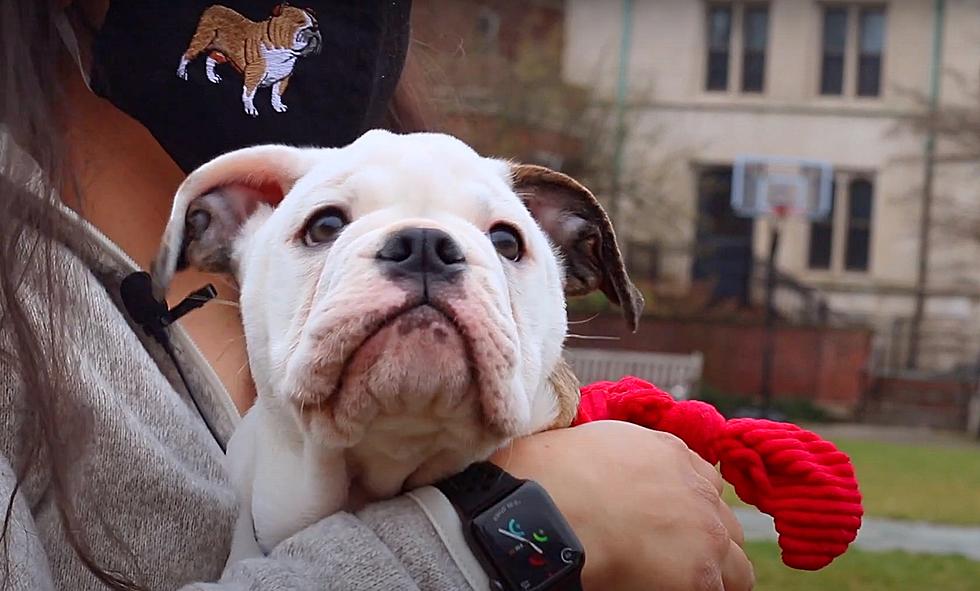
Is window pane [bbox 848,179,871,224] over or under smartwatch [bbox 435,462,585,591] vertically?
under

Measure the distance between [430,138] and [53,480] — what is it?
0.60 metres

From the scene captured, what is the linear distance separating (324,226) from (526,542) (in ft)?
1.41

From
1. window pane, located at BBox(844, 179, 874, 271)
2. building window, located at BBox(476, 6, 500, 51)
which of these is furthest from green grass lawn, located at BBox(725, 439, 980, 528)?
window pane, located at BBox(844, 179, 874, 271)

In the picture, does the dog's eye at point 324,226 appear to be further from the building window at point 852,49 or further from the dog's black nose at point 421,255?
the building window at point 852,49

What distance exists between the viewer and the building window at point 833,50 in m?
22.6

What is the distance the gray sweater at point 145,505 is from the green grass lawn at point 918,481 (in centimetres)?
441

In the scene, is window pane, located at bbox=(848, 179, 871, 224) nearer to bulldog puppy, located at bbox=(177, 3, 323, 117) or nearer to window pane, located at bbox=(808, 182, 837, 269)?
window pane, located at bbox=(808, 182, 837, 269)

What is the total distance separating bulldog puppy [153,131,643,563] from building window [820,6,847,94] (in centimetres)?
2207

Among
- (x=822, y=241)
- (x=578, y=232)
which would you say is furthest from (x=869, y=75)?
(x=578, y=232)

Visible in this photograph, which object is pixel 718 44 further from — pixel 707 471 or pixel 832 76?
pixel 707 471

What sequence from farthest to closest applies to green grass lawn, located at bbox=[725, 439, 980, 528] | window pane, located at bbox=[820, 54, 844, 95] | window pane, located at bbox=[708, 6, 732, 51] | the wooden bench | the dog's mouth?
window pane, located at bbox=[820, 54, 844, 95] < window pane, located at bbox=[708, 6, 732, 51] < the wooden bench < green grass lawn, located at bbox=[725, 439, 980, 528] < the dog's mouth

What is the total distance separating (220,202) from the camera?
67.1 inches

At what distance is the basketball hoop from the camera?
714 inches

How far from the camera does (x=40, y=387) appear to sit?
145 centimetres
